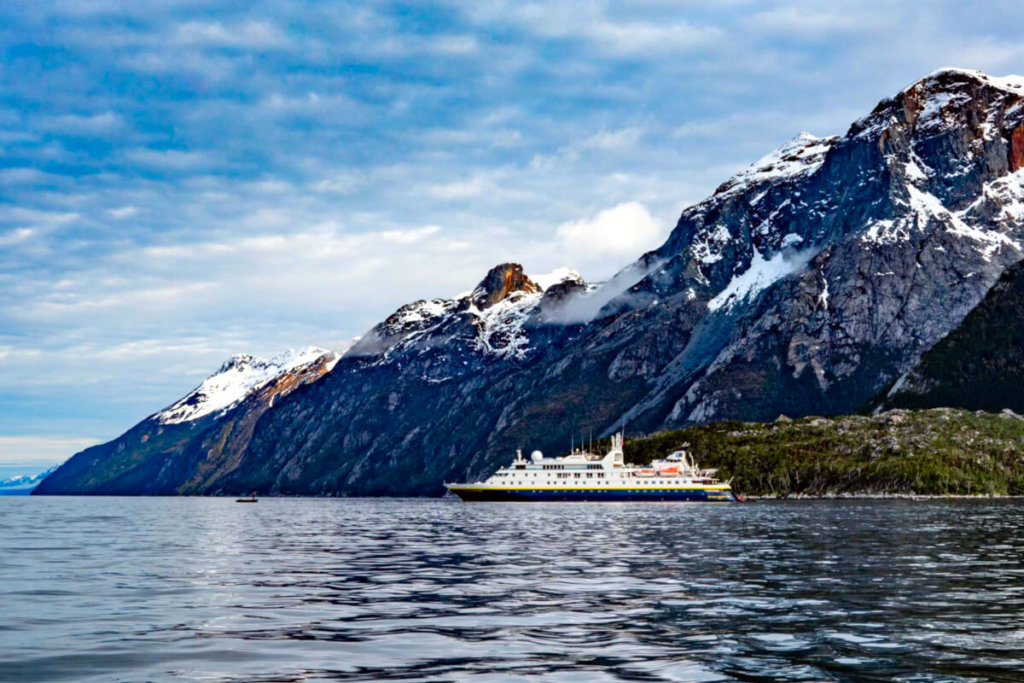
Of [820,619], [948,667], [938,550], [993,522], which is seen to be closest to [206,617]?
[820,619]

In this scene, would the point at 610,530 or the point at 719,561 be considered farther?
the point at 610,530

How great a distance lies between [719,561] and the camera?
70.3 meters

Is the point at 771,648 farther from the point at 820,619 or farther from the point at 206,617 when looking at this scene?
the point at 206,617

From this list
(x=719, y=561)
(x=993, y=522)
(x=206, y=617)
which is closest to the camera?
(x=206, y=617)

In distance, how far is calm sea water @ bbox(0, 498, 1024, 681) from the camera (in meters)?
31.3

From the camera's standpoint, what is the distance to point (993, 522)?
131 m

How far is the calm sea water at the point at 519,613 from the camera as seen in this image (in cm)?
3128

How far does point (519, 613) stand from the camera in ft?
142

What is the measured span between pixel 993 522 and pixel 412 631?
112937 mm

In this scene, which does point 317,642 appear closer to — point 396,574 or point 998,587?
point 396,574

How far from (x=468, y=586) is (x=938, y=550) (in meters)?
41.8

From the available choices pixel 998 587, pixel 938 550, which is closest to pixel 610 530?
pixel 938 550

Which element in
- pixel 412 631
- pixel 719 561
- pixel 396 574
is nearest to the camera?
pixel 412 631

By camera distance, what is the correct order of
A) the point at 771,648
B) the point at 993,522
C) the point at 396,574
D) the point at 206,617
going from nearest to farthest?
the point at 771,648, the point at 206,617, the point at 396,574, the point at 993,522
